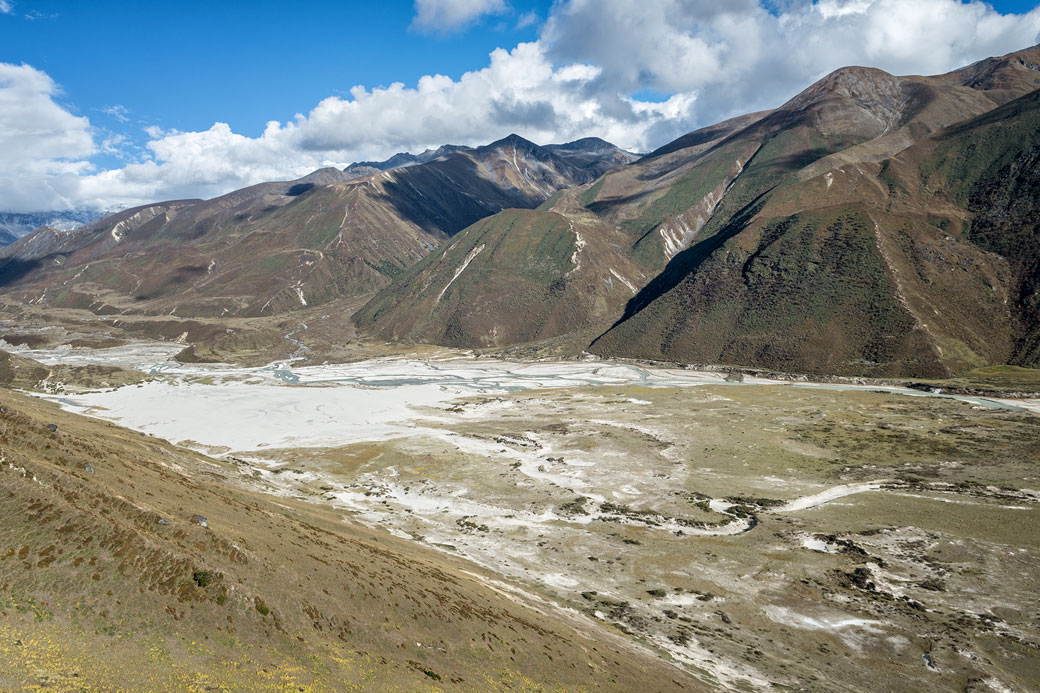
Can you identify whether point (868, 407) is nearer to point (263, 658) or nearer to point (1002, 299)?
point (1002, 299)

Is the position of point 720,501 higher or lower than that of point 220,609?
lower

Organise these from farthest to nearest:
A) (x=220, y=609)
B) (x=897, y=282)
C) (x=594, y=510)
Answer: (x=897, y=282)
(x=594, y=510)
(x=220, y=609)

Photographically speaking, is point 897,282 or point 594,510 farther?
point 897,282

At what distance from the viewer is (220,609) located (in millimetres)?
25359

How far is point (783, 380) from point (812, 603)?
11580 centimetres

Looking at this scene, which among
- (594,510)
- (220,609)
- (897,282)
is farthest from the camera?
(897,282)

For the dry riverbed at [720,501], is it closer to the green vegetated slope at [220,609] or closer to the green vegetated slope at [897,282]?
the green vegetated slope at [220,609]

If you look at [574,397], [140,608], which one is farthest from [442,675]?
[574,397]

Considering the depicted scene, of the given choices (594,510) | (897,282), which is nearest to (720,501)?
(594,510)

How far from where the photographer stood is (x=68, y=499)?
27.7m

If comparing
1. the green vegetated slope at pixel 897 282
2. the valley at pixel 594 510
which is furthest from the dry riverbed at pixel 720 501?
the green vegetated slope at pixel 897 282

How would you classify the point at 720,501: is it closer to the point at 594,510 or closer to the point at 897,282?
the point at 594,510

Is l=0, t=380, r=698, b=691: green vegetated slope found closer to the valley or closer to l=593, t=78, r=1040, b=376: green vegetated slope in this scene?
the valley

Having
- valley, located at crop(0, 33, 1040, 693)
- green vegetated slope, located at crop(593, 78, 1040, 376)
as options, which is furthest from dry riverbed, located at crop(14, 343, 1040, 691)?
green vegetated slope, located at crop(593, 78, 1040, 376)
